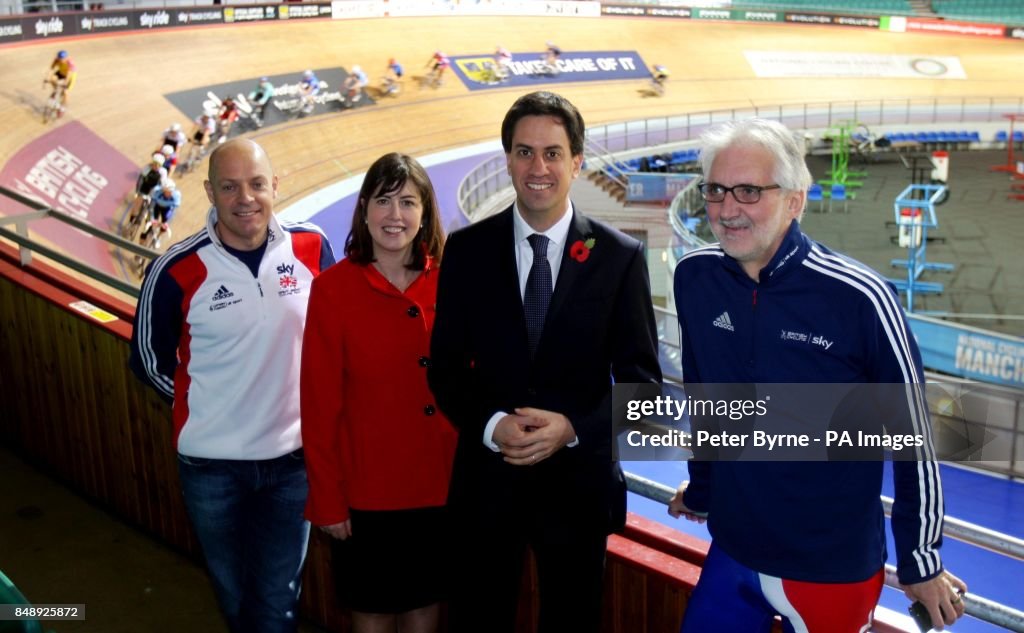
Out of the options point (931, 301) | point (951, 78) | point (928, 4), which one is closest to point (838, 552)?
point (931, 301)

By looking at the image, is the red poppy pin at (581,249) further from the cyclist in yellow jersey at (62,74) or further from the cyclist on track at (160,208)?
the cyclist in yellow jersey at (62,74)

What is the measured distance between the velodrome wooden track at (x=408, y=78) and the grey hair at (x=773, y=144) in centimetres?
1328

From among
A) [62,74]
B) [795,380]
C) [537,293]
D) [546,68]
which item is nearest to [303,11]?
[546,68]

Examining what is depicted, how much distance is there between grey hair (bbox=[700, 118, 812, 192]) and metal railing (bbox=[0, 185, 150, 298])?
7.84 ft

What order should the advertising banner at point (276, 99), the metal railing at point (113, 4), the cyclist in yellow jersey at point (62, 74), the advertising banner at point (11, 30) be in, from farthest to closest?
1. the metal railing at point (113, 4)
2. the advertising banner at point (276, 99)
3. the advertising banner at point (11, 30)
4. the cyclist in yellow jersey at point (62, 74)

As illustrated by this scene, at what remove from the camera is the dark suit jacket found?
195 centimetres

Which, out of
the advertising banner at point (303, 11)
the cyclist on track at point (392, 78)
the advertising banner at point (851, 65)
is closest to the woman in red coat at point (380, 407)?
the cyclist on track at point (392, 78)

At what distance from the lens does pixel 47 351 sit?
13.1 ft

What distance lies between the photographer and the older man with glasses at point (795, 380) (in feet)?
5.43

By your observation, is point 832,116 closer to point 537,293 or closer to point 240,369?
point 240,369

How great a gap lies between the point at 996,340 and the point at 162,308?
Answer: 7.08 m

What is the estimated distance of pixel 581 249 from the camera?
76.9 inches

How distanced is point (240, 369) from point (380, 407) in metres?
0.41

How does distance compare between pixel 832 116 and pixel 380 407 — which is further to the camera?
pixel 832 116
